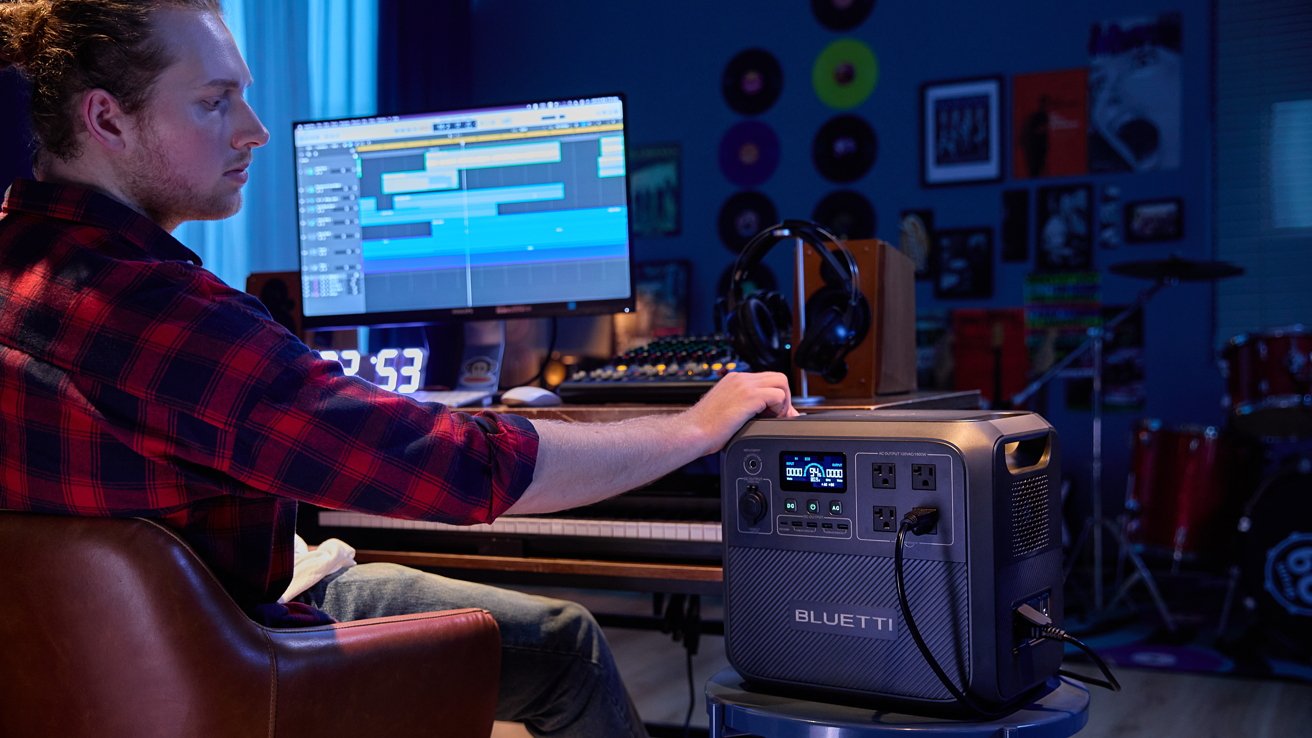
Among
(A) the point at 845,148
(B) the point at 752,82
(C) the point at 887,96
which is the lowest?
(A) the point at 845,148

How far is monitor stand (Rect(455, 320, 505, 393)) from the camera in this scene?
6.39 feet

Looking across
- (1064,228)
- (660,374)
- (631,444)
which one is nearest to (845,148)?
(1064,228)

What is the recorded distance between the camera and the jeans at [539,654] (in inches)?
57.7

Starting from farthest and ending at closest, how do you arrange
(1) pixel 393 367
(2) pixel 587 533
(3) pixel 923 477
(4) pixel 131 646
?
→ (1) pixel 393 367
(2) pixel 587 533
(3) pixel 923 477
(4) pixel 131 646

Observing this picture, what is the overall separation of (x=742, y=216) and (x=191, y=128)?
375 cm

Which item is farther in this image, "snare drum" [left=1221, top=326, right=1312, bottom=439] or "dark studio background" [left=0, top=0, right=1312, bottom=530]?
"dark studio background" [left=0, top=0, right=1312, bottom=530]

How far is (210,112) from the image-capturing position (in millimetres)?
1134

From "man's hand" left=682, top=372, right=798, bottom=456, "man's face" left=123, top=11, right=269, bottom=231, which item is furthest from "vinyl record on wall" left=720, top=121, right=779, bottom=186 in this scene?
"man's face" left=123, top=11, right=269, bottom=231

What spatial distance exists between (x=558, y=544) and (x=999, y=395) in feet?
10.2

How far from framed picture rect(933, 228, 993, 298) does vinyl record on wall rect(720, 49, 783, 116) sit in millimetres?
942

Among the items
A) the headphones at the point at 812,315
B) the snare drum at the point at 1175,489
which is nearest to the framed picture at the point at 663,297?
the snare drum at the point at 1175,489

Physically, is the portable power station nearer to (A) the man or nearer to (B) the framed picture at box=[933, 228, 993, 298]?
(A) the man

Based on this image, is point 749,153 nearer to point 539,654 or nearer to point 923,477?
point 539,654

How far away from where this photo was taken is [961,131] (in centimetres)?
444
